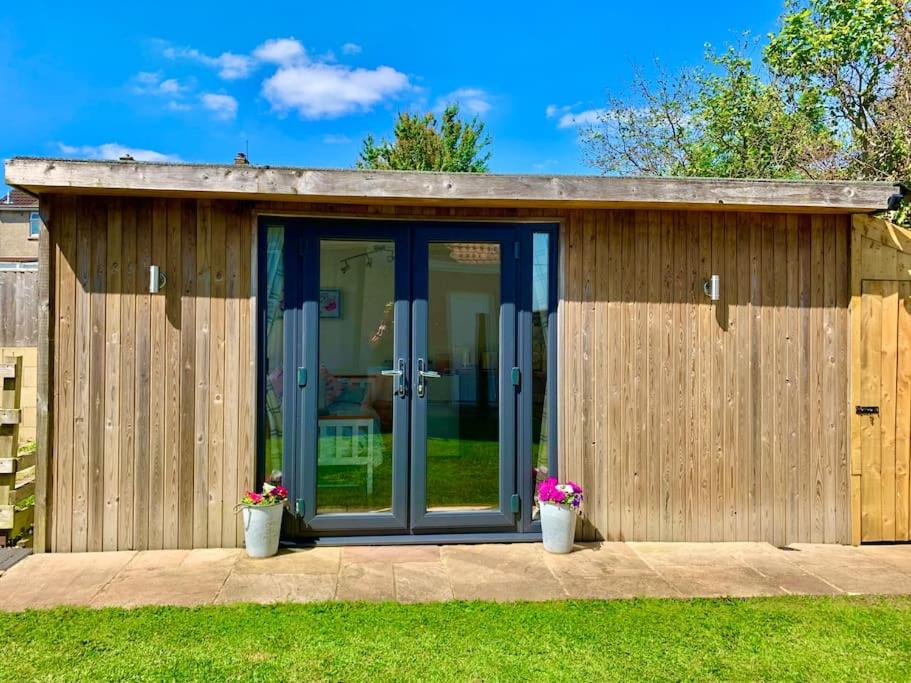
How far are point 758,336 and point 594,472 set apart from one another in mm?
1411

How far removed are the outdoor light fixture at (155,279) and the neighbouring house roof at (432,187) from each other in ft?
1.45

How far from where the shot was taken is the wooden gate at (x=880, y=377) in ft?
13.1

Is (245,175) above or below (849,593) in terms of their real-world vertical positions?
above

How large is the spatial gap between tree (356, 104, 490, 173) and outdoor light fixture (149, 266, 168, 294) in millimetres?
18377

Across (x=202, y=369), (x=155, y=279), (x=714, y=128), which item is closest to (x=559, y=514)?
(x=202, y=369)

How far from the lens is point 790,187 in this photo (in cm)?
373

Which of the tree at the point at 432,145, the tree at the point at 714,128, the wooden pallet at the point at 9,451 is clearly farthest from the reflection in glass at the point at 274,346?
the tree at the point at 432,145

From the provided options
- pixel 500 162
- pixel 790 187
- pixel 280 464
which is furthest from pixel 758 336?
pixel 500 162

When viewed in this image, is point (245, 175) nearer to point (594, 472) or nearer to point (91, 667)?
point (91, 667)

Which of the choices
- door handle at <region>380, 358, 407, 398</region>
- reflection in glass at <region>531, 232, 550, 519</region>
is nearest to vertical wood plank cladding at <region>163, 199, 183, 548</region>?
door handle at <region>380, 358, 407, 398</region>

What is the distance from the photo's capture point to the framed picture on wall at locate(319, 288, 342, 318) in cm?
380

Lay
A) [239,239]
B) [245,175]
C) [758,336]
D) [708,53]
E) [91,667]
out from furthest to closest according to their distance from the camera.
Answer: [708,53]
[758,336]
[239,239]
[245,175]
[91,667]

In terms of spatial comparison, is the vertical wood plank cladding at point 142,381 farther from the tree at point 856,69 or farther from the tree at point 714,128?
the tree at point 714,128

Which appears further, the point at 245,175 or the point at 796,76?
Result: the point at 796,76
